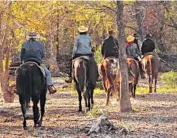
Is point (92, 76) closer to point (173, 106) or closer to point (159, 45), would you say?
point (173, 106)

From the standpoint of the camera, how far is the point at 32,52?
12.5 meters

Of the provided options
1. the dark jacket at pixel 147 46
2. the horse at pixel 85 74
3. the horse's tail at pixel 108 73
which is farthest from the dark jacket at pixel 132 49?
the horse at pixel 85 74

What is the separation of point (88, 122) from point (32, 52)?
2.04m

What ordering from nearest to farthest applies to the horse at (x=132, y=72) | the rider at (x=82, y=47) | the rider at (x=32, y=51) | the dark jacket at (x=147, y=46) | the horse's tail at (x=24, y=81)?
1. the horse's tail at (x=24, y=81)
2. the rider at (x=32, y=51)
3. the rider at (x=82, y=47)
4. the horse at (x=132, y=72)
5. the dark jacket at (x=147, y=46)

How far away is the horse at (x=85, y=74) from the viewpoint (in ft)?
49.2

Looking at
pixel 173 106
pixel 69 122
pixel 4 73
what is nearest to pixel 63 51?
pixel 4 73

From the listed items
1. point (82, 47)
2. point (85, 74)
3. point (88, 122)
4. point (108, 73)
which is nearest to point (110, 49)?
point (108, 73)

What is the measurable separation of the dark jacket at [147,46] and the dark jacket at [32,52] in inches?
427

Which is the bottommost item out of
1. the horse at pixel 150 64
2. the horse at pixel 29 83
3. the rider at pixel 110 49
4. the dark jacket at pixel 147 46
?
the horse at pixel 29 83

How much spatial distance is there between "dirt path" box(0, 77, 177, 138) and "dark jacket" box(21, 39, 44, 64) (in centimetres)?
153

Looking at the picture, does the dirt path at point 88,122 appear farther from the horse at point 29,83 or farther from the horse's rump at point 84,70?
the horse's rump at point 84,70

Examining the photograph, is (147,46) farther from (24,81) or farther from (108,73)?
(24,81)

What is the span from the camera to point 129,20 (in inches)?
1624

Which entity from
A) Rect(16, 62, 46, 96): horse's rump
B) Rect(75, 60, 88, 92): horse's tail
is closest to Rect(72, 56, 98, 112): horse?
Rect(75, 60, 88, 92): horse's tail
